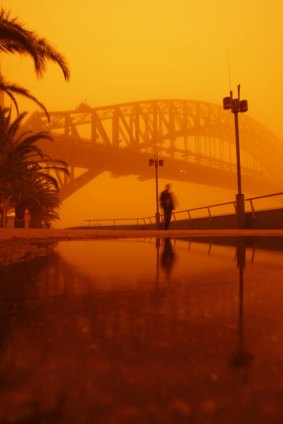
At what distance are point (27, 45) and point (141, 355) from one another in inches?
354

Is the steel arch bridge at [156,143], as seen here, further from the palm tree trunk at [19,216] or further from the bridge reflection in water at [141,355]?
the bridge reflection in water at [141,355]

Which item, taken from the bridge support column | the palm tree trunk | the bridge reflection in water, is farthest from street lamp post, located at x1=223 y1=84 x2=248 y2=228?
the palm tree trunk

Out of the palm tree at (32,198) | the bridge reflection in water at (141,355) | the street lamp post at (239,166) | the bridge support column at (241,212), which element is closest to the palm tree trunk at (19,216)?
the palm tree at (32,198)

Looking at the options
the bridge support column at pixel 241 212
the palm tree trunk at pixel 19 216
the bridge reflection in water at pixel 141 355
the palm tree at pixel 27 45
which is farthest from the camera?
the palm tree trunk at pixel 19 216

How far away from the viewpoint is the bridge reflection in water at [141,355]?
0.72 m

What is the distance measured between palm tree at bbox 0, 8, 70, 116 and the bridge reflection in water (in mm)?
7754

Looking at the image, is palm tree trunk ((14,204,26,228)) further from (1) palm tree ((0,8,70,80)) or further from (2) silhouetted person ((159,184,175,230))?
(1) palm tree ((0,8,70,80))

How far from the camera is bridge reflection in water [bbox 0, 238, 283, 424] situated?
0.72 meters

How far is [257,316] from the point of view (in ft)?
4.88

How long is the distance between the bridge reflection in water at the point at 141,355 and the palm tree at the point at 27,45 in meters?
7.75

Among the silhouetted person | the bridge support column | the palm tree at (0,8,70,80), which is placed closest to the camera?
the palm tree at (0,8,70,80)

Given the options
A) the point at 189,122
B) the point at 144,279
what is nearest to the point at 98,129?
the point at 189,122

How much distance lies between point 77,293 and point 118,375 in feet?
3.85

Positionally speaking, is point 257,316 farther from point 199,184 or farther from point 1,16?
point 199,184
